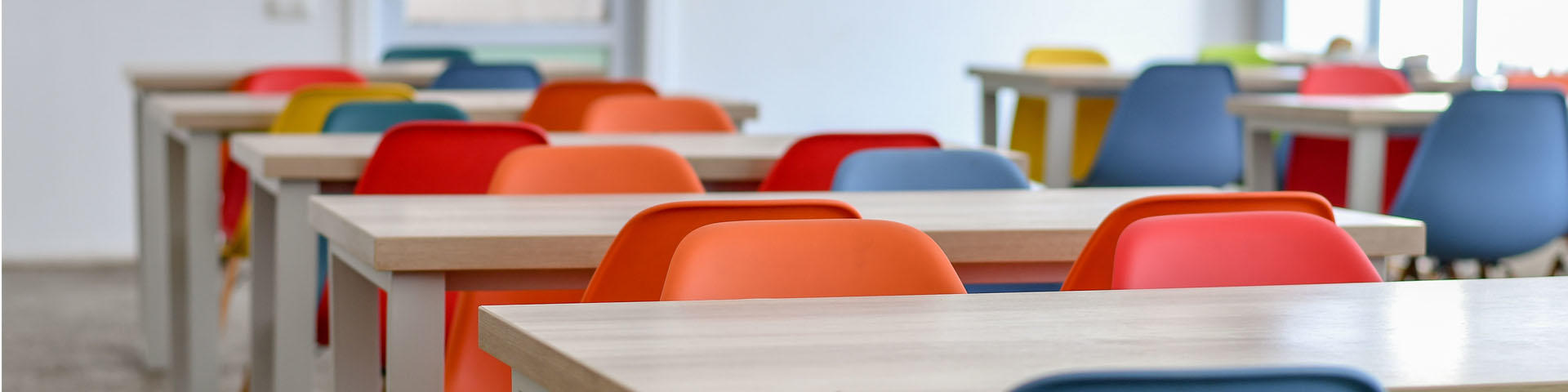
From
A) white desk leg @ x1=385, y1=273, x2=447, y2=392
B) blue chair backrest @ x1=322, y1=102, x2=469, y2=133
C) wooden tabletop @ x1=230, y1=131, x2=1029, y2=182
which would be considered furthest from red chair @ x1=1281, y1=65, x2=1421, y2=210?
white desk leg @ x1=385, y1=273, x2=447, y2=392

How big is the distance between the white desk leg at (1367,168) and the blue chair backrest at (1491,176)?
53mm

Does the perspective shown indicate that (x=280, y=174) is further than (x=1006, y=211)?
Yes

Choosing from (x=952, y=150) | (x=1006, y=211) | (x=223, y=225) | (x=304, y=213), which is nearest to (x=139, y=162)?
(x=223, y=225)

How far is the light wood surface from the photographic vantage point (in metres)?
3.53

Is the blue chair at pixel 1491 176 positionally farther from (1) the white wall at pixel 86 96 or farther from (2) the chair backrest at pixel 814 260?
(1) the white wall at pixel 86 96

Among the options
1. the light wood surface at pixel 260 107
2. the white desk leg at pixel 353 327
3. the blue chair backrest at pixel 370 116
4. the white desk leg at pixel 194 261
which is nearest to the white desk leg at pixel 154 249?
the white desk leg at pixel 194 261

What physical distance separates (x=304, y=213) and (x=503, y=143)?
0.33 m

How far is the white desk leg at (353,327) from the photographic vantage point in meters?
2.17

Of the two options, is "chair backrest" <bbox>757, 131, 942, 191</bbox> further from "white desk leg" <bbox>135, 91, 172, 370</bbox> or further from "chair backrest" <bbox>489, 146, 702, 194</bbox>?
"white desk leg" <bbox>135, 91, 172, 370</bbox>

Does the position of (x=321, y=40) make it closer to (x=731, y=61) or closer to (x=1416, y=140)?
(x=731, y=61)

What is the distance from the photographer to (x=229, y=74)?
17.6 feet

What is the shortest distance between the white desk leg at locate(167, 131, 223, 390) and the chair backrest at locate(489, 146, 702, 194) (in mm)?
1219

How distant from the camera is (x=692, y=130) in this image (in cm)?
391

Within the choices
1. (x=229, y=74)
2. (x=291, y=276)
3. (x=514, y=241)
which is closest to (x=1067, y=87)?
(x=229, y=74)
